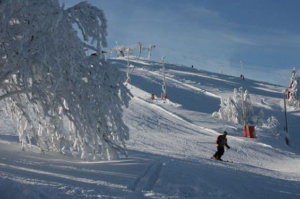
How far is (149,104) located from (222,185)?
1950 cm

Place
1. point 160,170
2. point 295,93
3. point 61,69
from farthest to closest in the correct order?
point 295,93, point 160,170, point 61,69

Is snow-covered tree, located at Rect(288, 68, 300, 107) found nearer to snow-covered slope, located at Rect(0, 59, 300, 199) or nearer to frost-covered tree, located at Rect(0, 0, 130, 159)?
snow-covered slope, located at Rect(0, 59, 300, 199)

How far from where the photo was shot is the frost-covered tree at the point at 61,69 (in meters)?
7.09

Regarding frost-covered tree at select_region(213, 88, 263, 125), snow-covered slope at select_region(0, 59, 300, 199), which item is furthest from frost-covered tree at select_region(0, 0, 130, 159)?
frost-covered tree at select_region(213, 88, 263, 125)

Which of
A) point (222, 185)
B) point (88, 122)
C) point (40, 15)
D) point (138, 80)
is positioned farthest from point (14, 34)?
point (138, 80)

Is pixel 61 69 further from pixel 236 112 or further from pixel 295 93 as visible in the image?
pixel 295 93

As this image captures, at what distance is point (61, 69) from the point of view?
731 centimetres

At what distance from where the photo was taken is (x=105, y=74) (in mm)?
8758

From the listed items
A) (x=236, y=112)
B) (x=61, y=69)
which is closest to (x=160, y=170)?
(x=61, y=69)

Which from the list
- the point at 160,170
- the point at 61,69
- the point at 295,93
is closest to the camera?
the point at 61,69

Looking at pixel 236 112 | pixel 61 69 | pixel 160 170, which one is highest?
pixel 61 69

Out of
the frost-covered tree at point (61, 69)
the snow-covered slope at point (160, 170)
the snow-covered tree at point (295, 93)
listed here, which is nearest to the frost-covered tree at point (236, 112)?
the snow-covered slope at point (160, 170)

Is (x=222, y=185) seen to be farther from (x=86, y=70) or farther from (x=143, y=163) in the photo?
(x=86, y=70)

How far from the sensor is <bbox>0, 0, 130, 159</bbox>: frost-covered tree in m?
7.09
